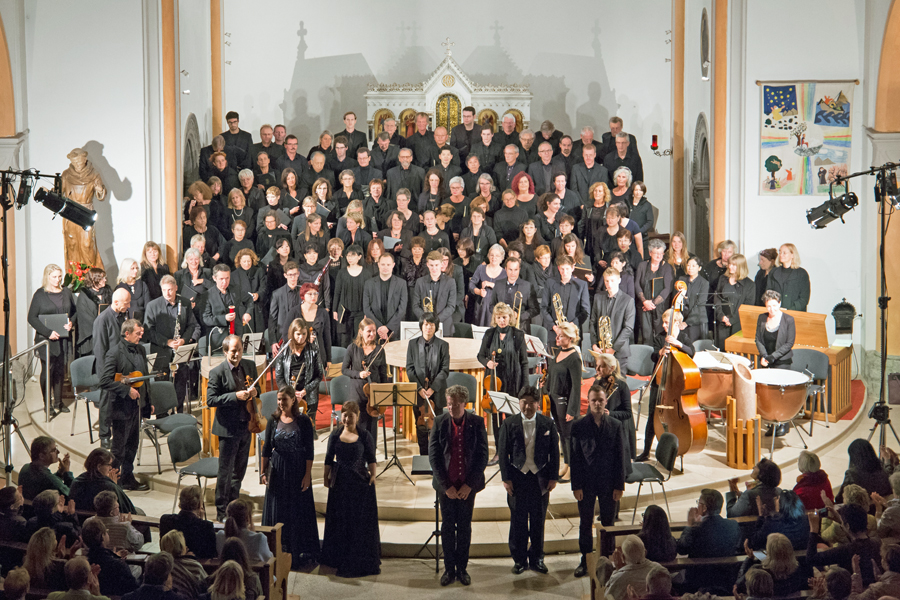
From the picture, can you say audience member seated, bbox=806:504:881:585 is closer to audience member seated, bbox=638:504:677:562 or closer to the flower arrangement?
audience member seated, bbox=638:504:677:562

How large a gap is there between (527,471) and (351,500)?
1.19m

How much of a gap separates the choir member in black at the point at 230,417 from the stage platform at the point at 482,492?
1.53 ft

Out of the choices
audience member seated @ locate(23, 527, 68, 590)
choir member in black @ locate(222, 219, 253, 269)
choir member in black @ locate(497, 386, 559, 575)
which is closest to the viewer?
audience member seated @ locate(23, 527, 68, 590)

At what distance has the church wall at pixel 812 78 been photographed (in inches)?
456

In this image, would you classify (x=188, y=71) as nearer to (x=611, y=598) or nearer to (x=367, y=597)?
(x=367, y=597)

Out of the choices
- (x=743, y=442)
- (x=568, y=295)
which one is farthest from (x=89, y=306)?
(x=743, y=442)

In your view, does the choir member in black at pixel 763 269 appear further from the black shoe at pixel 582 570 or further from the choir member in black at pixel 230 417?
the choir member in black at pixel 230 417

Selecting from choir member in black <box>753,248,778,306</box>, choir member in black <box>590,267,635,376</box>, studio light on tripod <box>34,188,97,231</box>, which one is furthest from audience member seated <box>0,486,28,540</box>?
choir member in black <box>753,248,778,306</box>

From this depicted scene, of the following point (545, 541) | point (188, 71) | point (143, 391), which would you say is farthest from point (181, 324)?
point (188, 71)

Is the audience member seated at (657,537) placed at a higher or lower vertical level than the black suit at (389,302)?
lower

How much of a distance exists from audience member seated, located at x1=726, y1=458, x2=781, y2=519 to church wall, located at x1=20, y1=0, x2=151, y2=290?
324 inches

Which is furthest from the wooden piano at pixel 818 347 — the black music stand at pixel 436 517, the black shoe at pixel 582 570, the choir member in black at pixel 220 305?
the choir member in black at pixel 220 305

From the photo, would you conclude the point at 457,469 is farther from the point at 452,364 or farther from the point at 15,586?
the point at 15,586

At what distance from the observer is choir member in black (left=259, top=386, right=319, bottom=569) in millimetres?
6609
